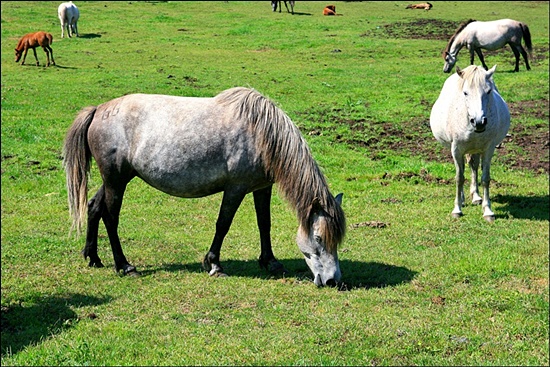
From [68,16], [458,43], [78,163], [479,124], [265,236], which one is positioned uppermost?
[68,16]

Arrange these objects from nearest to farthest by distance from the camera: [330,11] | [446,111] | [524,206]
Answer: [446,111]
[524,206]
[330,11]

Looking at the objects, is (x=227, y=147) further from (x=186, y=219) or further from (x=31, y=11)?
(x=31, y=11)

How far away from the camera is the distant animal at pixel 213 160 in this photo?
795cm

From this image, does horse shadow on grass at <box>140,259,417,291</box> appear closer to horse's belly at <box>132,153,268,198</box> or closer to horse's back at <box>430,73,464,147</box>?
horse's belly at <box>132,153,268,198</box>

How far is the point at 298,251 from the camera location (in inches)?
380

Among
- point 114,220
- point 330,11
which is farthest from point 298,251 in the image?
point 330,11

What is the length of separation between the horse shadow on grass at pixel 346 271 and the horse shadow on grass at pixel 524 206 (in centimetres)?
340

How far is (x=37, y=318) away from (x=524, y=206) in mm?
8210

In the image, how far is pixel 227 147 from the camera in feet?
27.0

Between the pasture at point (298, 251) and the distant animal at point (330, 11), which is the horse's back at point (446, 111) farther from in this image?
the distant animal at point (330, 11)

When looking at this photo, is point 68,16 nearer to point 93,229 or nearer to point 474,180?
point 474,180

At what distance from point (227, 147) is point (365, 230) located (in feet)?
10.5

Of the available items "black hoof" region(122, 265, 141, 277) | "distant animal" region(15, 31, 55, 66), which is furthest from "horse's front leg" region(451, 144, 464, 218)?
"distant animal" region(15, 31, 55, 66)

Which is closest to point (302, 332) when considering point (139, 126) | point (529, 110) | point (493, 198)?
point (139, 126)
